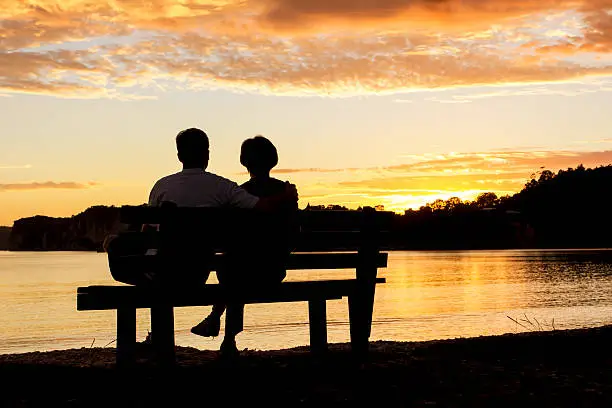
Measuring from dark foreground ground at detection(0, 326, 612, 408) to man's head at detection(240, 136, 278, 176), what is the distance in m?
1.65

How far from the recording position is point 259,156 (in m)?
6.93

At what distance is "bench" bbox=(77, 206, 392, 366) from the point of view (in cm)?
603

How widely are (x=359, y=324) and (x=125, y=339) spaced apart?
202 centimetres

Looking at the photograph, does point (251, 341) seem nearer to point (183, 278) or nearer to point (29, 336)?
point (29, 336)

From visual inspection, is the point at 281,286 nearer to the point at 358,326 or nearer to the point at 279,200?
the point at 279,200

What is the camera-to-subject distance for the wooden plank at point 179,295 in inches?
235

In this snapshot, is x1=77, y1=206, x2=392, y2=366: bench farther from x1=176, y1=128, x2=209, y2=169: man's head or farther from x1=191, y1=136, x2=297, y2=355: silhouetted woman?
x1=176, y1=128, x2=209, y2=169: man's head

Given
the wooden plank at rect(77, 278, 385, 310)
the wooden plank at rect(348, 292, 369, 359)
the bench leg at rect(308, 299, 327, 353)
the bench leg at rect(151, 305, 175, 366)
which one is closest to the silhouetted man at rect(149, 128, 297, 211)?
the wooden plank at rect(77, 278, 385, 310)

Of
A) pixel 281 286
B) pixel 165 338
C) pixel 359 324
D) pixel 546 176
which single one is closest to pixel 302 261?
pixel 281 286

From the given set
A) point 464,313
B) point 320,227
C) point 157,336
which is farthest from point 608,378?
point 464,313

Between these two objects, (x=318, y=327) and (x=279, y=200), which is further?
(x=318, y=327)

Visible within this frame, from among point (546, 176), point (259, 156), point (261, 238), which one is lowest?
point (261, 238)

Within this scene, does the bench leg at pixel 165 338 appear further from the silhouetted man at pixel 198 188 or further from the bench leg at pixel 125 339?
the silhouetted man at pixel 198 188

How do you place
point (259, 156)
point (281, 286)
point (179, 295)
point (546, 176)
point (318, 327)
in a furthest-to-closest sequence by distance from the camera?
point (546, 176), point (318, 327), point (259, 156), point (281, 286), point (179, 295)
